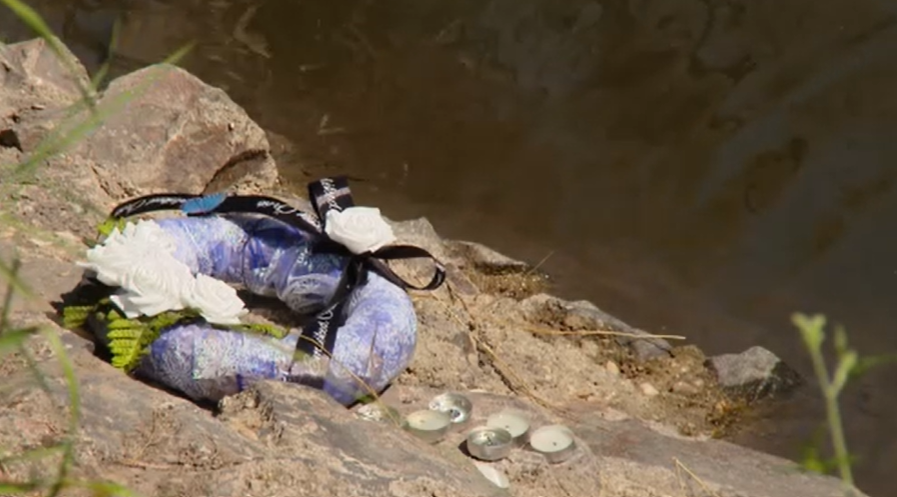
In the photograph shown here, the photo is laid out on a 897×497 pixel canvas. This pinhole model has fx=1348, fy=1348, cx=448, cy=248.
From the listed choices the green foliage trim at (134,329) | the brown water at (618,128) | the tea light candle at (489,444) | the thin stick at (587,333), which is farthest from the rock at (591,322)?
the green foliage trim at (134,329)

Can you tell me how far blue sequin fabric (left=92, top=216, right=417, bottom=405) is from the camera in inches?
127

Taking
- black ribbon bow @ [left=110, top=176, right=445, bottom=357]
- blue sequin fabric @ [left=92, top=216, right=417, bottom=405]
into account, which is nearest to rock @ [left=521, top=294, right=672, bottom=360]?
black ribbon bow @ [left=110, top=176, right=445, bottom=357]

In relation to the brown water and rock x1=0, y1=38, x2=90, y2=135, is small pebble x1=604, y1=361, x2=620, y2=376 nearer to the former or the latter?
the brown water

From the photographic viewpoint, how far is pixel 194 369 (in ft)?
10.5

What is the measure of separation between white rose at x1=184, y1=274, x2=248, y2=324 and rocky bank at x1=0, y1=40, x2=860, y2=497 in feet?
0.72

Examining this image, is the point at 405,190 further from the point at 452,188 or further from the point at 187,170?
the point at 187,170

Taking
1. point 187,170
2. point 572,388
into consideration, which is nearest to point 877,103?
point 572,388

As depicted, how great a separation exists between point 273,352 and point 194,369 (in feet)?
0.62

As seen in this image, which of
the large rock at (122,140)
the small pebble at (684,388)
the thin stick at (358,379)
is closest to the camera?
the thin stick at (358,379)

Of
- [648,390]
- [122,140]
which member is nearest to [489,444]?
[648,390]

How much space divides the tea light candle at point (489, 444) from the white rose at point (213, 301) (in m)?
0.66

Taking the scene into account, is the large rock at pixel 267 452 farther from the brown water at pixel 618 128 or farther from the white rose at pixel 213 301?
the brown water at pixel 618 128

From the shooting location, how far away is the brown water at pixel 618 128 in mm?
5543

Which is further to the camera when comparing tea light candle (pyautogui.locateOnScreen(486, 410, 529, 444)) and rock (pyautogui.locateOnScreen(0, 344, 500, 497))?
tea light candle (pyautogui.locateOnScreen(486, 410, 529, 444))
